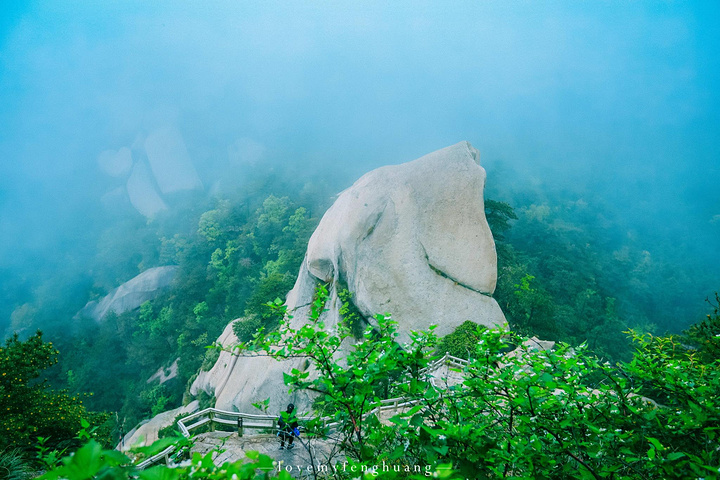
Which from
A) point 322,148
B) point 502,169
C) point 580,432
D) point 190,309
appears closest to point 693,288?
point 502,169

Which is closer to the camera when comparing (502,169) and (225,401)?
(225,401)

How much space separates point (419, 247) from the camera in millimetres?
12766

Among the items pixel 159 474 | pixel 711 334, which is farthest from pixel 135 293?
pixel 711 334

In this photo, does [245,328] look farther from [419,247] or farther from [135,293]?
[135,293]

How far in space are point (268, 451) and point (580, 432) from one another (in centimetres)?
569

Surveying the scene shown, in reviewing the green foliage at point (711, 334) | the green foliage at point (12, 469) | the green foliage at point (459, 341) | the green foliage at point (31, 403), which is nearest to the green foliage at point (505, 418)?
the green foliage at point (711, 334)

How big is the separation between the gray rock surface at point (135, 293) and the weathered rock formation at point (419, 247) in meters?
32.2

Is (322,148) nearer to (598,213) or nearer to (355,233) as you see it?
(598,213)

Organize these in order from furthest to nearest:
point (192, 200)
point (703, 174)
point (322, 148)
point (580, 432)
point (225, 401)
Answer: point (322, 148)
point (192, 200)
point (703, 174)
point (225, 401)
point (580, 432)

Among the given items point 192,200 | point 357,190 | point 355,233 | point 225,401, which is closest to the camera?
point 355,233

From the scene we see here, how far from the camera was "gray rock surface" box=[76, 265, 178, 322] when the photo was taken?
38375 mm

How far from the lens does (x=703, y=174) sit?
50250 mm

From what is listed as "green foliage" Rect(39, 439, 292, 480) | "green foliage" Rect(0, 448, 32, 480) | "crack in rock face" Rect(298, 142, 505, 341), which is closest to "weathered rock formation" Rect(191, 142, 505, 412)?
"crack in rock face" Rect(298, 142, 505, 341)

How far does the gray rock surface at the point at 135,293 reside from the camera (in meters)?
38.4
